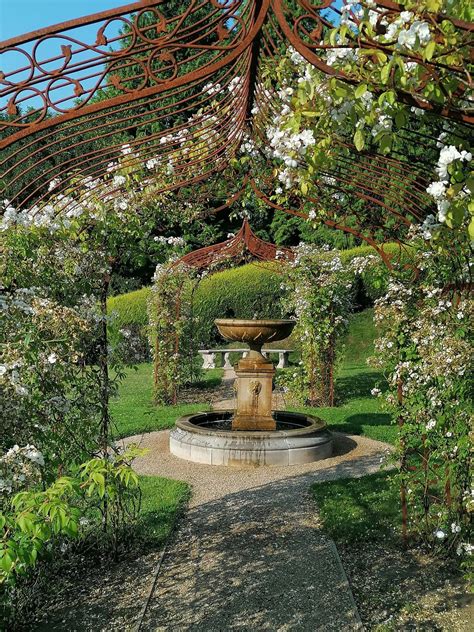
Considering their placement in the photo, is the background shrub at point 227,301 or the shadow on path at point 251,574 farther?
the background shrub at point 227,301

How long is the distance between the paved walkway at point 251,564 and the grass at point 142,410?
81.9 inches

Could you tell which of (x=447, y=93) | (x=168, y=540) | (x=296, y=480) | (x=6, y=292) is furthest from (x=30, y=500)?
(x=296, y=480)

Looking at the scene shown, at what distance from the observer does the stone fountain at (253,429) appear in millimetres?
7008

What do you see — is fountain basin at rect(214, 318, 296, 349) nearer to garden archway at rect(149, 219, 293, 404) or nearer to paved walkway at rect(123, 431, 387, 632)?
paved walkway at rect(123, 431, 387, 632)

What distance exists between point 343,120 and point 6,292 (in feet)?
6.39

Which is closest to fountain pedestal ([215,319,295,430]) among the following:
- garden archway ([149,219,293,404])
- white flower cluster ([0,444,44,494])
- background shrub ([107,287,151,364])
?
garden archway ([149,219,293,404])

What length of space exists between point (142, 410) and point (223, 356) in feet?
21.0

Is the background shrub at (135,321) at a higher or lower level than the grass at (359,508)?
higher

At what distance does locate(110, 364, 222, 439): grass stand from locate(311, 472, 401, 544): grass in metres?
2.71

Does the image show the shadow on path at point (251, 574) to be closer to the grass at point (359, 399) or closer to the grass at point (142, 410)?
the grass at point (359, 399)

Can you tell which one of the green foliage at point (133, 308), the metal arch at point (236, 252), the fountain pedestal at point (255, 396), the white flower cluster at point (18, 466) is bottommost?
the fountain pedestal at point (255, 396)

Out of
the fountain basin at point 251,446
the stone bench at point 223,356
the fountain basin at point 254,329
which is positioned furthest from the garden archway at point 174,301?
the stone bench at point 223,356

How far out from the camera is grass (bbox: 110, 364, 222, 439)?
9258 mm

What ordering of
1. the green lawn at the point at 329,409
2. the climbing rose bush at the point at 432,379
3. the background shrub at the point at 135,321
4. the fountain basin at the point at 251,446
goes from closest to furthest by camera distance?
the climbing rose bush at the point at 432,379 → the fountain basin at the point at 251,446 → the green lawn at the point at 329,409 → the background shrub at the point at 135,321
